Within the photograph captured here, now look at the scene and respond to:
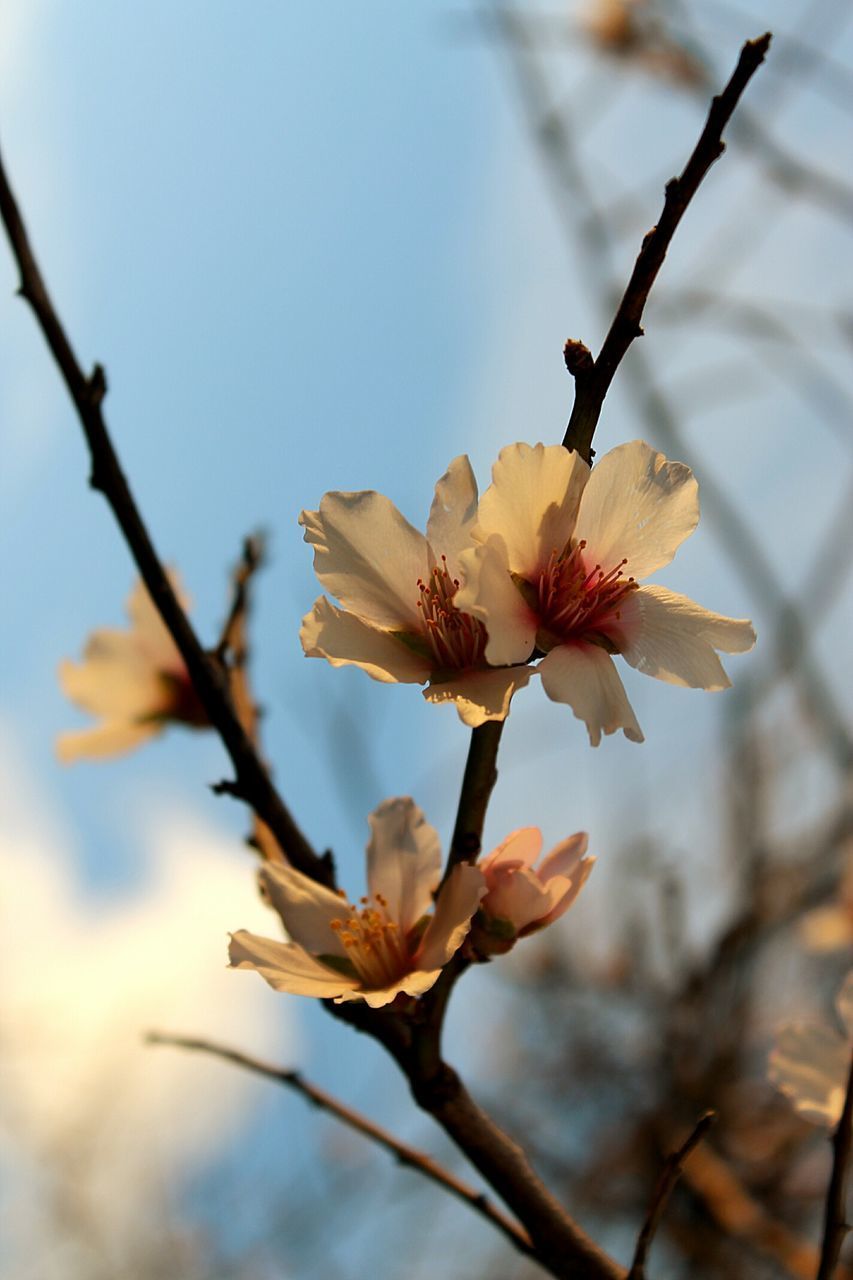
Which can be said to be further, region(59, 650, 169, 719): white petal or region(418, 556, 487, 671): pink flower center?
region(59, 650, 169, 719): white petal

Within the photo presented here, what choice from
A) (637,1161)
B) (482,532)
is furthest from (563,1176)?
(482,532)

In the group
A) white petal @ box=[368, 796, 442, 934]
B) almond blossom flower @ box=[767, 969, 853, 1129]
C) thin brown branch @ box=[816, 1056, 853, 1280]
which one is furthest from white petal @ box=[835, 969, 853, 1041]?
white petal @ box=[368, 796, 442, 934]

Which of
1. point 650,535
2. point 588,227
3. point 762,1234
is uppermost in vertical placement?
point 588,227

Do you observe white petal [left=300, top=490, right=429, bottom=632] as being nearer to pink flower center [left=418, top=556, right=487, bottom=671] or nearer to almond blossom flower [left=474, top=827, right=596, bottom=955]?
pink flower center [left=418, top=556, right=487, bottom=671]

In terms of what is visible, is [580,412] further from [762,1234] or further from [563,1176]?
[563,1176]

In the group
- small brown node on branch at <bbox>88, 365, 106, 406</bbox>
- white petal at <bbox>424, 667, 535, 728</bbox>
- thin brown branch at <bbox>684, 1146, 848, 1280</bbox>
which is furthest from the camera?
thin brown branch at <bbox>684, 1146, 848, 1280</bbox>

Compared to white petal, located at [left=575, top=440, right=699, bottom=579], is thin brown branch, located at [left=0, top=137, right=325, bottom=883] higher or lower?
higher

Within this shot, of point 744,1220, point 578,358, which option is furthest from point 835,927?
point 578,358

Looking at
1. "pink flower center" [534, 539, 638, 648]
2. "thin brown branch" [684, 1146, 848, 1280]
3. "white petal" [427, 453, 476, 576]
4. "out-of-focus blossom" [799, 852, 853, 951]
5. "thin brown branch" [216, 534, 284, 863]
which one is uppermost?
"thin brown branch" [216, 534, 284, 863]

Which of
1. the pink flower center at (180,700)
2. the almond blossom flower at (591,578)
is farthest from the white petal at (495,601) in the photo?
the pink flower center at (180,700)
